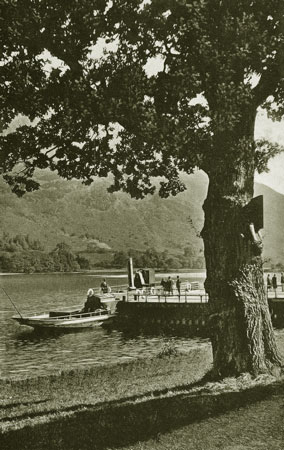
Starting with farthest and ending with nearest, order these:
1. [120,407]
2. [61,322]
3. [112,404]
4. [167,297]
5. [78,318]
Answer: [167,297] < [78,318] < [61,322] < [112,404] < [120,407]

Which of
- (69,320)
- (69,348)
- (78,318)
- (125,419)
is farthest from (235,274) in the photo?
(78,318)

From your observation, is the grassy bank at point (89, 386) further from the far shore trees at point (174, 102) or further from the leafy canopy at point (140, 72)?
the leafy canopy at point (140, 72)

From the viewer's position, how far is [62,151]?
1526cm

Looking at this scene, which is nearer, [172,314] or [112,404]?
[112,404]

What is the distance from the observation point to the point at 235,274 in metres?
15.0

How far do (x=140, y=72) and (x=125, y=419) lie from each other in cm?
876

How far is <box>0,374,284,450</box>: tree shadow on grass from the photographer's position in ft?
33.4

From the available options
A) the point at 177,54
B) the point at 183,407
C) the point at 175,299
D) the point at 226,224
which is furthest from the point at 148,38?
the point at 175,299

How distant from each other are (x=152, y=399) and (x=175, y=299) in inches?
1592

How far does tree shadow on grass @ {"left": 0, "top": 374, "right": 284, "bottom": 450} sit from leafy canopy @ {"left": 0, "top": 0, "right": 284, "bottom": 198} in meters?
6.30

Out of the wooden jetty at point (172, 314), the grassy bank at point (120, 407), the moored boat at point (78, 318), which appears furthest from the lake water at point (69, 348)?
the grassy bank at point (120, 407)

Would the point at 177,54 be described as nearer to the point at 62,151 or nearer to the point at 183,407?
the point at 62,151

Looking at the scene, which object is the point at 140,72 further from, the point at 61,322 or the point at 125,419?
the point at 61,322

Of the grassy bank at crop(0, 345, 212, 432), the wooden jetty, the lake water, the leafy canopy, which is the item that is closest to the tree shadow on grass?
the grassy bank at crop(0, 345, 212, 432)
